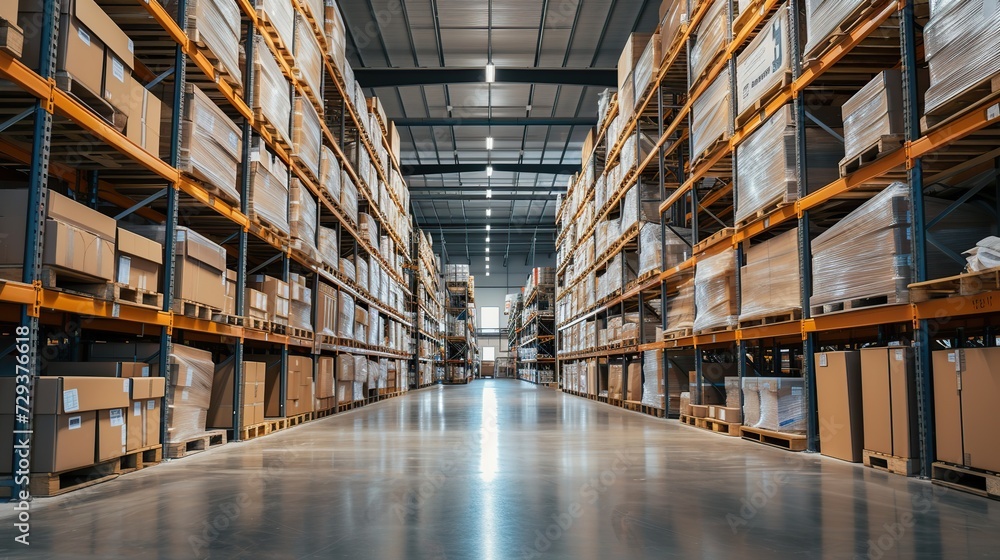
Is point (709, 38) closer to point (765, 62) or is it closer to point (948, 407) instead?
point (765, 62)

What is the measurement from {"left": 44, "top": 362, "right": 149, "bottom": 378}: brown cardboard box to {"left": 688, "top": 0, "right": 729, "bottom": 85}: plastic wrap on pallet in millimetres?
6581

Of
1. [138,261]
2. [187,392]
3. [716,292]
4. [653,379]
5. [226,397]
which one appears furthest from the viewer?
[653,379]

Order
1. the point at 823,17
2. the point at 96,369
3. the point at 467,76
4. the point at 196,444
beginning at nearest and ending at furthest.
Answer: the point at 96,369 < the point at 823,17 < the point at 196,444 < the point at 467,76

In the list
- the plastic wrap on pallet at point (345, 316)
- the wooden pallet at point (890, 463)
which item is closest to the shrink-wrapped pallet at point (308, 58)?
the plastic wrap on pallet at point (345, 316)

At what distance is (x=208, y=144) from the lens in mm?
5871

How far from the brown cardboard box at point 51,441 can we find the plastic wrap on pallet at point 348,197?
275 inches

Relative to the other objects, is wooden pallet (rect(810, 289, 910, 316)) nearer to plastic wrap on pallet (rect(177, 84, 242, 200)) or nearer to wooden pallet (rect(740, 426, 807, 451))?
wooden pallet (rect(740, 426, 807, 451))

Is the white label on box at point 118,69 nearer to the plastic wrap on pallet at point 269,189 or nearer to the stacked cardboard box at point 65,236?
the stacked cardboard box at point 65,236

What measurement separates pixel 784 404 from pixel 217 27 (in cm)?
609

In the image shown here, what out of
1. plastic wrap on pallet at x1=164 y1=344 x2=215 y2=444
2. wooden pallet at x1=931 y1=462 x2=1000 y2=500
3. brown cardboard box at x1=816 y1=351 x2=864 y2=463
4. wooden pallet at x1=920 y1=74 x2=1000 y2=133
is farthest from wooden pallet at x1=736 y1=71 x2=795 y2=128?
plastic wrap on pallet at x1=164 y1=344 x2=215 y2=444

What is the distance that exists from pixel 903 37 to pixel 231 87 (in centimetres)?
568

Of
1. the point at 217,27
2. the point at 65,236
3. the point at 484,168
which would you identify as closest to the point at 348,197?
the point at 217,27

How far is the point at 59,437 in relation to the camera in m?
3.75

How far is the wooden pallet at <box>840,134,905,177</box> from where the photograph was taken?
4.62 m
